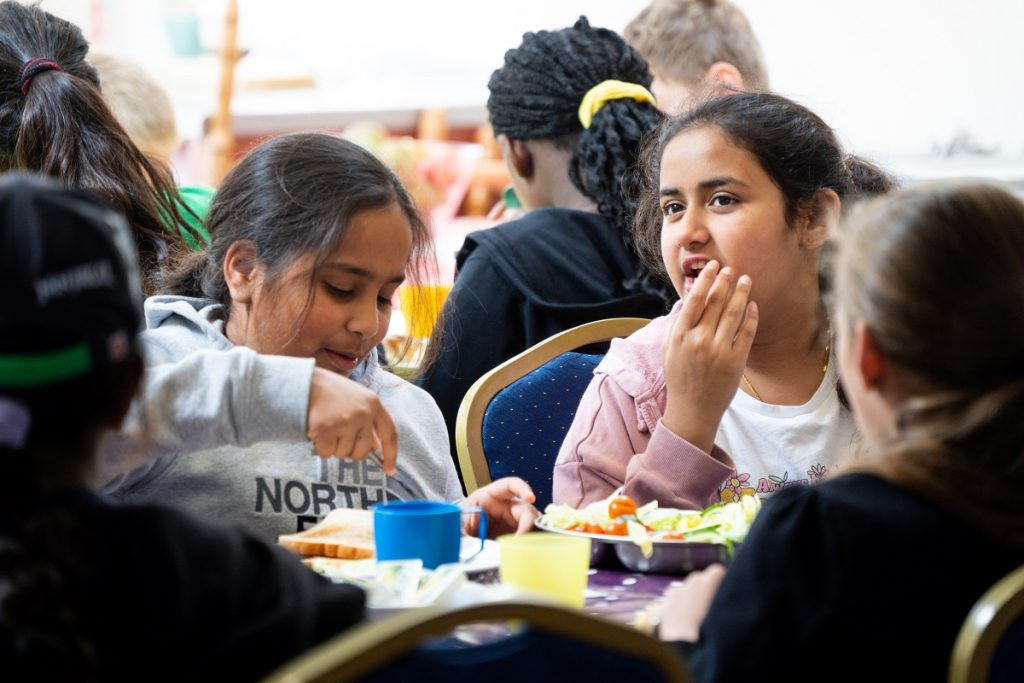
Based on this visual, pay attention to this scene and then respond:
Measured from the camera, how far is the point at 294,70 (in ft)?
17.9

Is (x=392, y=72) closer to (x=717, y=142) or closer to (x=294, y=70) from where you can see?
(x=294, y=70)

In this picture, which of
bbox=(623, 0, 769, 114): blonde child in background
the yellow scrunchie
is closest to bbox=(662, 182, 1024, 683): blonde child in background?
the yellow scrunchie

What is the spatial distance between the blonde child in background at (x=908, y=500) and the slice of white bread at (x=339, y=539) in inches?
17.4

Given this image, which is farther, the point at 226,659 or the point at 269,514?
the point at 269,514

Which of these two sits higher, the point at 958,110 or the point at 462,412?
the point at 958,110

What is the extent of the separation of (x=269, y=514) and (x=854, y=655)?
3.00ft

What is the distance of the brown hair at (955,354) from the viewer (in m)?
1.05

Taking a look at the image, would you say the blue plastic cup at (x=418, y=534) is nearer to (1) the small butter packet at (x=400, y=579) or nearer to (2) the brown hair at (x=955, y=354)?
(1) the small butter packet at (x=400, y=579)

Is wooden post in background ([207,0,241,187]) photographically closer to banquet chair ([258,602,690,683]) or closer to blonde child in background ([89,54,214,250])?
blonde child in background ([89,54,214,250])

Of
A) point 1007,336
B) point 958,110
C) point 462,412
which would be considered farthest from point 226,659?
point 958,110

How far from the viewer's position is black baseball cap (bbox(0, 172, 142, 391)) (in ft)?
2.66

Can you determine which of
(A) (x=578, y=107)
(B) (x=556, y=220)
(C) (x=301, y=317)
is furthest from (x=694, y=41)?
(C) (x=301, y=317)

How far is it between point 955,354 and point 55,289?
71cm

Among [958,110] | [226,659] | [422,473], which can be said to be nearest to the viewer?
[226,659]
